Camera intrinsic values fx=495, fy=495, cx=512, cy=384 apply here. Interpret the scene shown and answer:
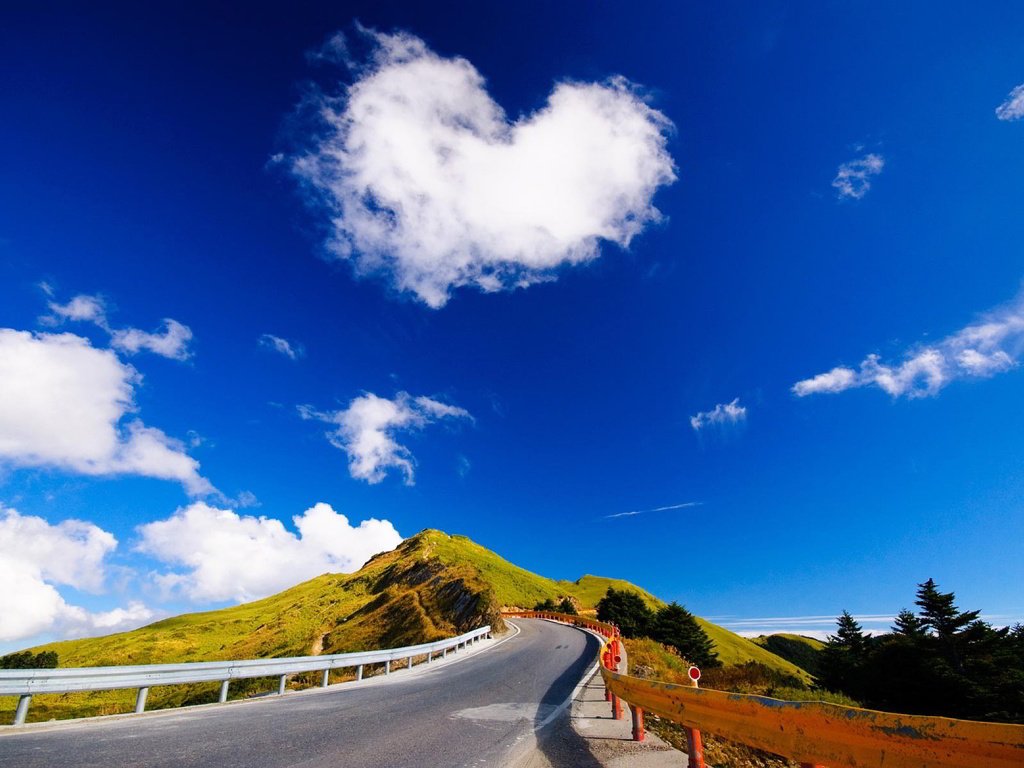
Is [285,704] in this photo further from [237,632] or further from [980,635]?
[237,632]

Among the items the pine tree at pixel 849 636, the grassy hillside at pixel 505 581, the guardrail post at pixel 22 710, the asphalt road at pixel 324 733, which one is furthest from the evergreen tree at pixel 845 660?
the guardrail post at pixel 22 710

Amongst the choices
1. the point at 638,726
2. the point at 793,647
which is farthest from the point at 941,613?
the point at 793,647

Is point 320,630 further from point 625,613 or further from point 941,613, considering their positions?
point 941,613

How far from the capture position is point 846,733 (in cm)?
324

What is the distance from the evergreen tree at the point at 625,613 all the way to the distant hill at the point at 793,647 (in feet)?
354

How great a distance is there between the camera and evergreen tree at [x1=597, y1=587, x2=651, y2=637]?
50.1m

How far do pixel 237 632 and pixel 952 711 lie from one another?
320 ft

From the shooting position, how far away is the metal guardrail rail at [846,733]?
250 centimetres

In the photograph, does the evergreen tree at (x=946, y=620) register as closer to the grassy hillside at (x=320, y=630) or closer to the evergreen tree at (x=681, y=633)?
the evergreen tree at (x=681, y=633)

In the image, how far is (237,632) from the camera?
8750 centimetres

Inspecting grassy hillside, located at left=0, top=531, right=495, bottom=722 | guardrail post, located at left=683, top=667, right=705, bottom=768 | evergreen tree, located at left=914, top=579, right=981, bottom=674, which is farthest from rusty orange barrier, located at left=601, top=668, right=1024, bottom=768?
evergreen tree, located at left=914, top=579, right=981, bottom=674

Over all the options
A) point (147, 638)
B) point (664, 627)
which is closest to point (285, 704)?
point (664, 627)

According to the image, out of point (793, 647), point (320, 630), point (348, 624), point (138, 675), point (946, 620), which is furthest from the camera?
point (793, 647)

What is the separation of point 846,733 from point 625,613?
54941 mm
